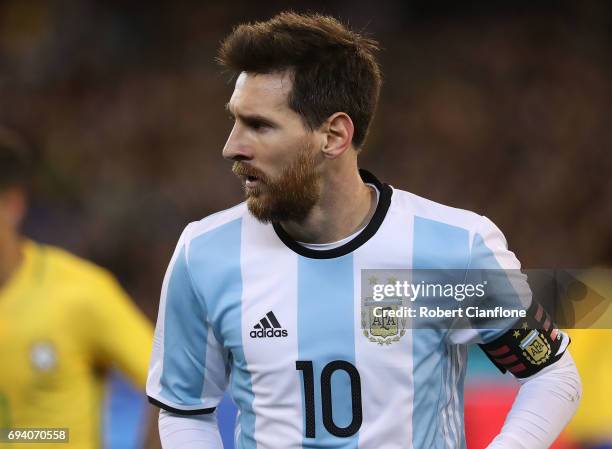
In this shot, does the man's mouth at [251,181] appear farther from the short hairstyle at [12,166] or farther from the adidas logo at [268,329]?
the short hairstyle at [12,166]

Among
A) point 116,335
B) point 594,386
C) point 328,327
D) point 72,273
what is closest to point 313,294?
point 328,327

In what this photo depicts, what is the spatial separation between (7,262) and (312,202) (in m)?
1.31

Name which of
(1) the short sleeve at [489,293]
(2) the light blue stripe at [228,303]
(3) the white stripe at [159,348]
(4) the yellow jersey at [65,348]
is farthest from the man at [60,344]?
(1) the short sleeve at [489,293]

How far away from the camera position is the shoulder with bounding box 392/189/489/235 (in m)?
2.04

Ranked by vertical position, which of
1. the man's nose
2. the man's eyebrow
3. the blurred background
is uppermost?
the blurred background

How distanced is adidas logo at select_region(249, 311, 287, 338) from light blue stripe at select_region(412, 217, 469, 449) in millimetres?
242

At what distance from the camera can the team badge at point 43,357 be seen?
9.45 ft

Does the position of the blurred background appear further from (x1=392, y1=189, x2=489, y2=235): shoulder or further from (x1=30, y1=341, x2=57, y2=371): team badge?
(x1=392, y1=189, x2=489, y2=235): shoulder

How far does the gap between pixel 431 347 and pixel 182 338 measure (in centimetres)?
45

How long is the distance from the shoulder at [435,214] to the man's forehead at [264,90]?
0.30 m

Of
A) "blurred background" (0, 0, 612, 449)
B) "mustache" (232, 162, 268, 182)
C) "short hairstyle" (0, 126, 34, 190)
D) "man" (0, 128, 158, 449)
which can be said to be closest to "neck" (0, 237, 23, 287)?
"man" (0, 128, 158, 449)

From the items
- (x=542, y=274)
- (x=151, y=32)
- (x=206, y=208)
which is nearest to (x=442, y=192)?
(x=206, y=208)

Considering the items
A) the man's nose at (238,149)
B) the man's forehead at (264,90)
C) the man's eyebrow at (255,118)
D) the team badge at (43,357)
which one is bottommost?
the team badge at (43,357)

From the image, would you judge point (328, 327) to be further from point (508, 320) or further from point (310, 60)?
point (310, 60)
